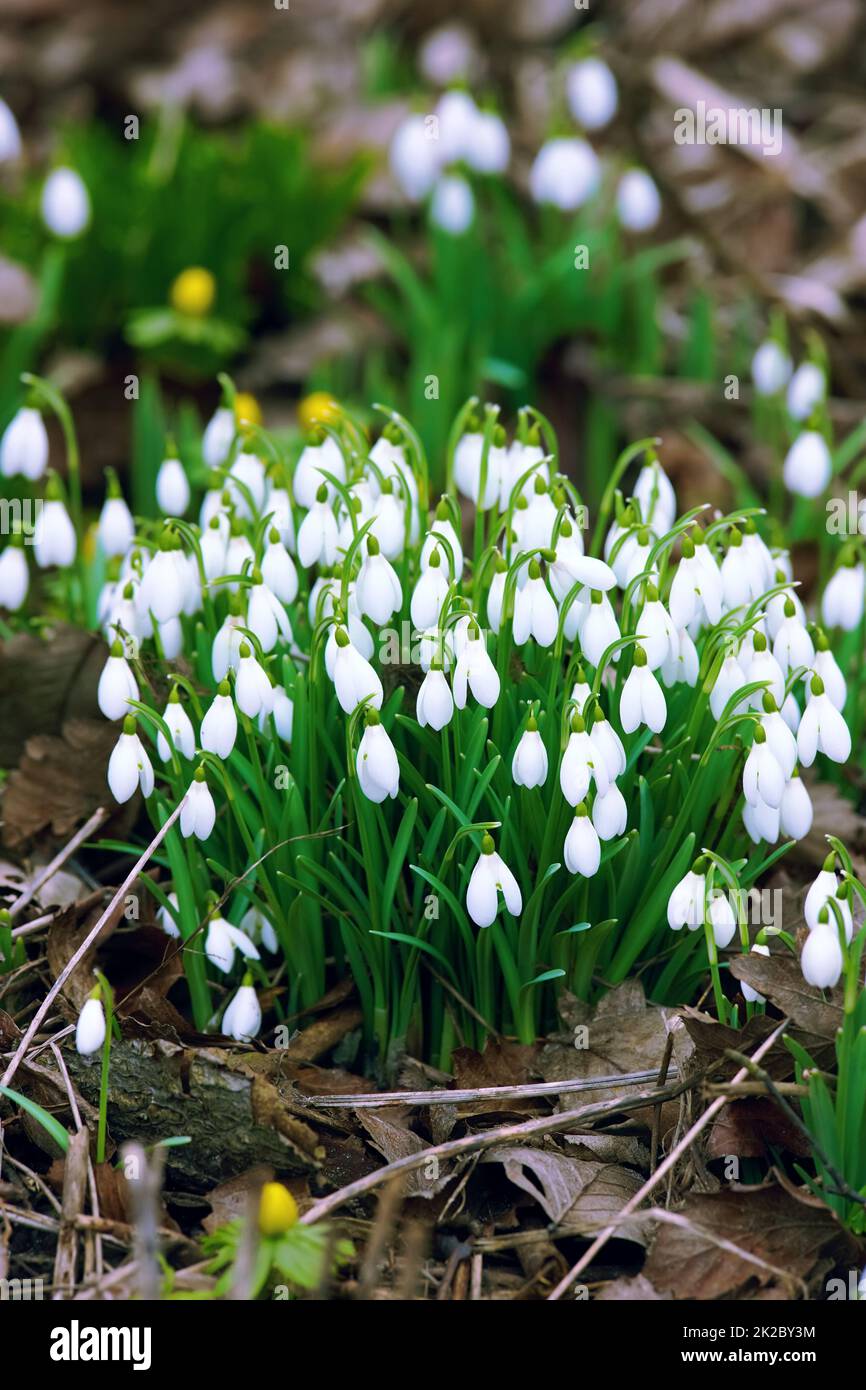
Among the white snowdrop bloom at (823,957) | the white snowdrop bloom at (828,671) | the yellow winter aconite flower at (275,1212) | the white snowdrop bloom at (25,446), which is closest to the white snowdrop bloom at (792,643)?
the white snowdrop bloom at (828,671)

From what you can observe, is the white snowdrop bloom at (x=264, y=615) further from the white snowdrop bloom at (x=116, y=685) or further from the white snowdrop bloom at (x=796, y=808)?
the white snowdrop bloom at (x=796, y=808)

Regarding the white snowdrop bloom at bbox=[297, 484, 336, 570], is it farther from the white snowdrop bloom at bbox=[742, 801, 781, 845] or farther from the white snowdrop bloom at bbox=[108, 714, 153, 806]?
the white snowdrop bloom at bbox=[742, 801, 781, 845]

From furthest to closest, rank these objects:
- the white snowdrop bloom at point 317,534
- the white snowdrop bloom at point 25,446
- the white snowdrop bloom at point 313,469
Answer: the white snowdrop bloom at point 25,446 < the white snowdrop bloom at point 313,469 < the white snowdrop bloom at point 317,534

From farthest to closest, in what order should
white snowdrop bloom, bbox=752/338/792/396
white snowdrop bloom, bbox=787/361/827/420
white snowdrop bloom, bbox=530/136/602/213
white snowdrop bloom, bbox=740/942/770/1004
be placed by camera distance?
1. white snowdrop bloom, bbox=530/136/602/213
2. white snowdrop bloom, bbox=752/338/792/396
3. white snowdrop bloom, bbox=787/361/827/420
4. white snowdrop bloom, bbox=740/942/770/1004

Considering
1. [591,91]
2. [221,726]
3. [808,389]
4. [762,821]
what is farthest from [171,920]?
[591,91]

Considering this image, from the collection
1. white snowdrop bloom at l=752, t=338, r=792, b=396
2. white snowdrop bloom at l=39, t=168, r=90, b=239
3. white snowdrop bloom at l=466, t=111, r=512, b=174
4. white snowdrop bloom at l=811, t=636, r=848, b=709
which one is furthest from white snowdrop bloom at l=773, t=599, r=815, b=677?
white snowdrop bloom at l=39, t=168, r=90, b=239

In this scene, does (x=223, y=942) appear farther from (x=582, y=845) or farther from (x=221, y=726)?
(x=582, y=845)

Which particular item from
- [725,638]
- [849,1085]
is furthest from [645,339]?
[849,1085]
